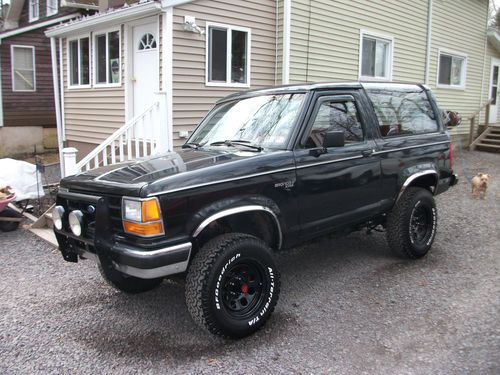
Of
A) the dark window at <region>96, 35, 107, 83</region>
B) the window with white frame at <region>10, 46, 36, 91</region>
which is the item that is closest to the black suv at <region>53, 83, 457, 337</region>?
the dark window at <region>96, 35, 107, 83</region>

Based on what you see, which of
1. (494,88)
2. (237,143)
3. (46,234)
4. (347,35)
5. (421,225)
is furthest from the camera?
(494,88)

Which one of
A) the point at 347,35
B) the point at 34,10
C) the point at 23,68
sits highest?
the point at 34,10

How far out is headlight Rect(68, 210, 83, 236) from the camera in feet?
12.3

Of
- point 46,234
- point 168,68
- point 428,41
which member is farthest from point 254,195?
point 428,41

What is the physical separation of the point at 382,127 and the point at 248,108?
148cm

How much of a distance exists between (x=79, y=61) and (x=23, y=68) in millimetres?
6356

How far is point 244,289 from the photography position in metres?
3.84

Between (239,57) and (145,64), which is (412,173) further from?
(145,64)

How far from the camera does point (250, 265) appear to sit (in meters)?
3.81

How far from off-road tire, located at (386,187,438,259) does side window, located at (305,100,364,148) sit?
99cm

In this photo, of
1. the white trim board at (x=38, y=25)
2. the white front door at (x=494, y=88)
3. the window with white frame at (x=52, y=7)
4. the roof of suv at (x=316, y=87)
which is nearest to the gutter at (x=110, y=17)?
the roof of suv at (x=316, y=87)

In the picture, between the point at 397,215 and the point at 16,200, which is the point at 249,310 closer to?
the point at 397,215

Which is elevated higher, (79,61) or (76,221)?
(79,61)

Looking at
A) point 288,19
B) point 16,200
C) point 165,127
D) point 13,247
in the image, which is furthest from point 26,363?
point 288,19
